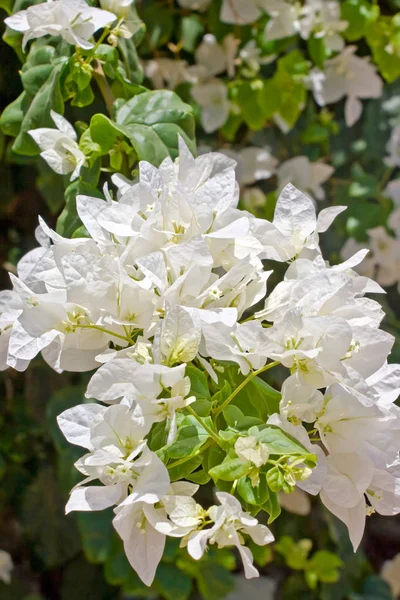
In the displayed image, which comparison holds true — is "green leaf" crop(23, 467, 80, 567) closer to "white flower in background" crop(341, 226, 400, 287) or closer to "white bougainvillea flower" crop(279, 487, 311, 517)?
"white bougainvillea flower" crop(279, 487, 311, 517)

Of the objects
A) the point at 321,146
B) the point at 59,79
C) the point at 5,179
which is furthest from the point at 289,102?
the point at 59,79

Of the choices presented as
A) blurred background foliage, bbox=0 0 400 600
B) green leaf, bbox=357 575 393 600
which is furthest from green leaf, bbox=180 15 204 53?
green leaf, bbox=357 575 393 600

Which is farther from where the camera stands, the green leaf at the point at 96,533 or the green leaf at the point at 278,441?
the green leaf at the point at 96,533

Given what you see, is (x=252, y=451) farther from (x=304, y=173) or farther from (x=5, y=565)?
(x=5, y=565)

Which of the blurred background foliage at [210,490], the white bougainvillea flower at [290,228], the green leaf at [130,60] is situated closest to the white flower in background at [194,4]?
the blurred background foliage at [210,490]

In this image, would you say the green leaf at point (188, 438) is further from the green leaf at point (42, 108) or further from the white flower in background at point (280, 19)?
the white flower in background at point (280, 19)

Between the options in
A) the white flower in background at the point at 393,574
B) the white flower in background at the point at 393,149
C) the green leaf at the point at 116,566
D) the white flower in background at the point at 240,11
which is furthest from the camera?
the white flower in background at the point at 393,574

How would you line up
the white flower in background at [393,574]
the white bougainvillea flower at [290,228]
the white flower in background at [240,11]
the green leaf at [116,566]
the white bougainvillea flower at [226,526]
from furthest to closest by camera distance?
the white flower in background at [393,574] < the green leaf at [116,566] < the white flower in background at [240,11] < the white bougainvillea flower at [290,228] < the white bougainvillea flower at [226,526]
